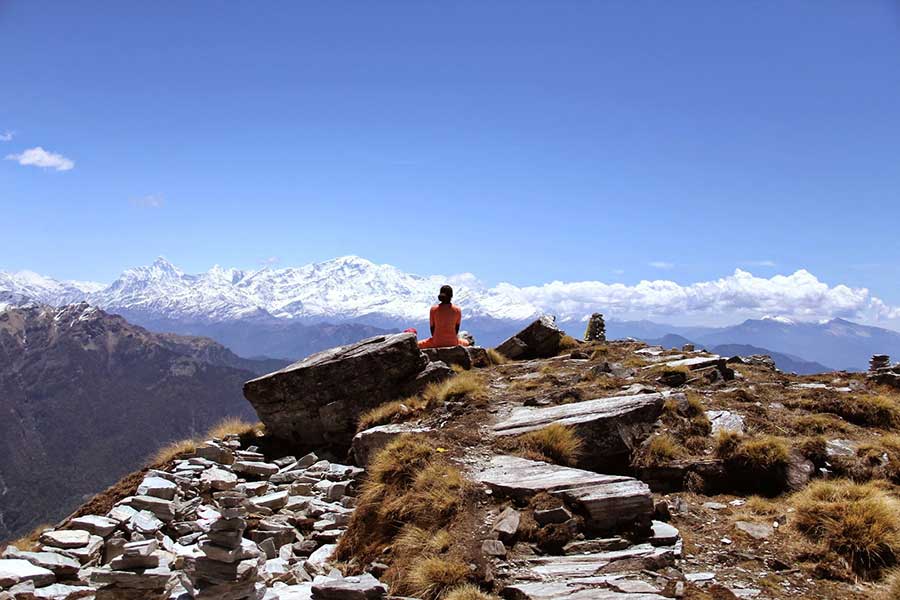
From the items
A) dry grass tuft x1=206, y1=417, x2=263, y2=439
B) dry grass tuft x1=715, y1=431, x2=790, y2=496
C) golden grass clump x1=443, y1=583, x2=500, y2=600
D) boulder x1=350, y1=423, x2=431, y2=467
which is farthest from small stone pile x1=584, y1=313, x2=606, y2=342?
golden grass clump x1=443, y1=583, x2=500, y2=600

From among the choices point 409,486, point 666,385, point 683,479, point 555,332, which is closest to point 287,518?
point 409,486

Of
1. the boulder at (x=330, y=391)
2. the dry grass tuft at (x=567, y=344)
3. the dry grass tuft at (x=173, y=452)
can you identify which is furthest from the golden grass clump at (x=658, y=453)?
the dry grass tuft at (x=567, y=344)

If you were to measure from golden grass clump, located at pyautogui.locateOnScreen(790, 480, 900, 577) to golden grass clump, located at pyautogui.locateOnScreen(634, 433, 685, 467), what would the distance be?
326 cm

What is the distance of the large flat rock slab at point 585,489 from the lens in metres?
11.5

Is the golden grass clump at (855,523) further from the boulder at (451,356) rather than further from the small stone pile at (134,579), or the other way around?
the boulder at (451,356)

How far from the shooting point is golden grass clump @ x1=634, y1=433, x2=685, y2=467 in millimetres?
14969

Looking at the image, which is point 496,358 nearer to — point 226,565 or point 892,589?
point 226,565

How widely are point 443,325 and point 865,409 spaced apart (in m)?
16.2

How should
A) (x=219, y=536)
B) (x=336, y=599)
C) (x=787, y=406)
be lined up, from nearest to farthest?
(x=336, y=599), (x=219, y=536), (x=787, y=406)

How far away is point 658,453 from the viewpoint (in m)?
15.1

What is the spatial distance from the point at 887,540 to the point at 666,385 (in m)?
11.3

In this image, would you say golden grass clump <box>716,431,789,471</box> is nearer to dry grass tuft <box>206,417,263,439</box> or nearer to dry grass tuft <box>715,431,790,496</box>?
dry grass tuft <box>715,431,790,496</box>

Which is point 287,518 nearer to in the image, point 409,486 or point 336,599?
point 409,486

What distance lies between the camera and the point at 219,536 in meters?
11.1
